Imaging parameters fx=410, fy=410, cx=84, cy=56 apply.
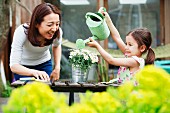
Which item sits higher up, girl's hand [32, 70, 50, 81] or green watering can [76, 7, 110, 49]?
green watering can [76, 7, 110, 49]

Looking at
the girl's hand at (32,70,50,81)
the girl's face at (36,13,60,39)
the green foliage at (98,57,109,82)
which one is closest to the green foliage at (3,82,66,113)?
the girl's hand at (32,70,50,81)

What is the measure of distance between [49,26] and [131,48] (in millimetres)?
529

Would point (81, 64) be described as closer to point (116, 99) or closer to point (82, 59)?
point (82, 59)

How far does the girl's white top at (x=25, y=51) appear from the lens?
2568 mm

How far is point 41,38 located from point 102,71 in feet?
15.0

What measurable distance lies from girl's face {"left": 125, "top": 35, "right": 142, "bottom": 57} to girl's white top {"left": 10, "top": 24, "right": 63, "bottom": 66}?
0.50 m

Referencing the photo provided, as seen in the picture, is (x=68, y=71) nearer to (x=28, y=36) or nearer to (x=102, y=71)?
(x=102, y=71)

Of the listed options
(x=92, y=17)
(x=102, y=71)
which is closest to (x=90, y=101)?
(x=92, y=17)

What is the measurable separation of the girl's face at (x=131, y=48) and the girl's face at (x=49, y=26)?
0.46 meters

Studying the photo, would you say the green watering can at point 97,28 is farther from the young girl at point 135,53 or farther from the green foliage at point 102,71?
the green foliage at point 102,71

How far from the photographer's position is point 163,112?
1.72 ft

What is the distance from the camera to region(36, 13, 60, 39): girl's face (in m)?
2.51

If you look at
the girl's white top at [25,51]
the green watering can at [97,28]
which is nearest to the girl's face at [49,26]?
the girl's white top at [25,51]

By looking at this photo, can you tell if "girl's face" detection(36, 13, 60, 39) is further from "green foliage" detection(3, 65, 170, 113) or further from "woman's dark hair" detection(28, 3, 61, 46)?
"green foliage" detection(3, 65, 170, 113)
